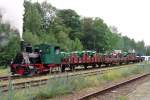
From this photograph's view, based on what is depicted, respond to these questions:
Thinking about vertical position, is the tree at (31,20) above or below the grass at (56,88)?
above

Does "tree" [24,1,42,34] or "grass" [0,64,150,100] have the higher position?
"tree" [24,1,42,34]

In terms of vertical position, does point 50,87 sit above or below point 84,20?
below

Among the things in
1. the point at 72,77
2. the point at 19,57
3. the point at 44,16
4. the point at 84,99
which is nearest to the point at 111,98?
the point at 84,99

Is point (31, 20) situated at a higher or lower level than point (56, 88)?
higher

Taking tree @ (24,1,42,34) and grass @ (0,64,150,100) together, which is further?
tree @ (24,1,42,34)

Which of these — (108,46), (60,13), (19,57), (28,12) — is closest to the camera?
(19,57)

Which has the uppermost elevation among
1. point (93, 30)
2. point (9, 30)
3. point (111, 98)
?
point (93, 30)

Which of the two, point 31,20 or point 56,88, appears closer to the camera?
point 56,88

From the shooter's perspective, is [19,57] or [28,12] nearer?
[19,57]

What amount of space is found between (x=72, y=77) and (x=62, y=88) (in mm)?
2563

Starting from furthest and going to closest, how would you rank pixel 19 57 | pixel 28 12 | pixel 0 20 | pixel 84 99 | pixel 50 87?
pixel 28 12
pixel 19 57
pixel 0 20
pixel 50 87
pixel 84 99

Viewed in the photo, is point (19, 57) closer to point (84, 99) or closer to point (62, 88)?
point (62, 88)

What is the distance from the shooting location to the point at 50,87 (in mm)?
17219

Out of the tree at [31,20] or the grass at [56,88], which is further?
the tree at [31,20]
